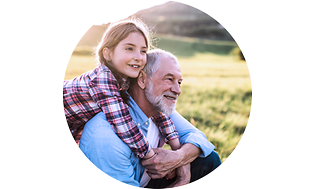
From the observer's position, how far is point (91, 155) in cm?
221

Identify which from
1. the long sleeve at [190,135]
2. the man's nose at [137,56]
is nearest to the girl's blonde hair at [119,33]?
the man's nose at [137,56]

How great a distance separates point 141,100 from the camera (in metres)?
2.41

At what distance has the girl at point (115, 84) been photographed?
214cm

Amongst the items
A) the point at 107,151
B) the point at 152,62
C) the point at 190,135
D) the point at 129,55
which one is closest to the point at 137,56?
the point at 129,55

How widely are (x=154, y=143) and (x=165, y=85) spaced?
0.62 m

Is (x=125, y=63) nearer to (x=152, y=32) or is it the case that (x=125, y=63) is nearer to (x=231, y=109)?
(x=152, y=32)

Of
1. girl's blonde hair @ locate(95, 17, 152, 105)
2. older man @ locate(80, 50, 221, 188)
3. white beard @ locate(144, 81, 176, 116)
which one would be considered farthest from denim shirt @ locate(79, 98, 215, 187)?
girl's blonde hair @ locate(95, 17, 152, 105)

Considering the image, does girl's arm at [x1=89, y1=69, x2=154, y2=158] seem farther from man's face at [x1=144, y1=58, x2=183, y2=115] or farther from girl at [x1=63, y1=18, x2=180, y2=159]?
man's face at [x1=144, y1=58, x2=183, y2=115]

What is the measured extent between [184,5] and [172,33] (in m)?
0.32

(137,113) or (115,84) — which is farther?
(137,113)

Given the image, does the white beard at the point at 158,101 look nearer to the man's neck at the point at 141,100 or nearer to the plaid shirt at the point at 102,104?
the man's neck at the point at 141,100

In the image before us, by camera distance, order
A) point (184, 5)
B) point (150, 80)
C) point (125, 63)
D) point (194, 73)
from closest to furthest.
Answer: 1. point (125, 63)
2. point (150, 80)
3. point (184, 5)
4. point (194, 73)

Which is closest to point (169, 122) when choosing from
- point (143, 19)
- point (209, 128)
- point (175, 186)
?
point (209, 128)

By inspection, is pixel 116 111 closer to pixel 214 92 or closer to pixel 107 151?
pixel 107 151
